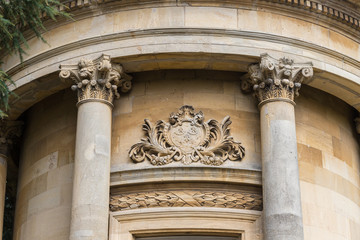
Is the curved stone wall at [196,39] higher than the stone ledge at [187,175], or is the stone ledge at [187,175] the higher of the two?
the curved stone wall at [196,39]

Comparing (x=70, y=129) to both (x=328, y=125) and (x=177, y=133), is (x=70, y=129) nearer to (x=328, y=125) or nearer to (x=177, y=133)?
(x=177, y=133)

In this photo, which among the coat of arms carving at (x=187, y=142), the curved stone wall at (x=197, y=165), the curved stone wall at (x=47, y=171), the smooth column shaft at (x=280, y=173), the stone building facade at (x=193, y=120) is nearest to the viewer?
the smooth column shaft at (x=280, y=173)

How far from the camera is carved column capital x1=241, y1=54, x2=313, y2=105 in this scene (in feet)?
77.7

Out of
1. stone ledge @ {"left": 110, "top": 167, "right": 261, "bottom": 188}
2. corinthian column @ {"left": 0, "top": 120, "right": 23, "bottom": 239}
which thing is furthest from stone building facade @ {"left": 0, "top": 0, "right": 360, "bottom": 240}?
corinthian column @ {"left": 0, "top": 120, "right": 23, "bottom": 239}

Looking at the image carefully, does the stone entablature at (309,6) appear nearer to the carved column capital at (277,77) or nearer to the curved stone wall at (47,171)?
the carved column capital at (277,77)

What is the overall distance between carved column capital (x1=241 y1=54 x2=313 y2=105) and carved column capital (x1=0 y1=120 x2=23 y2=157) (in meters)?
7.44

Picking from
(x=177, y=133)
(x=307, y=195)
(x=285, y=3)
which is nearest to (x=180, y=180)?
(x=177, y=133)

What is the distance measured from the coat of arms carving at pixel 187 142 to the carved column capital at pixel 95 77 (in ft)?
4.42

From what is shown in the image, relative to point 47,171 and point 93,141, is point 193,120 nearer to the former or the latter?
point 93,141

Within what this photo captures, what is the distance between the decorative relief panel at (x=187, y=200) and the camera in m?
23.3

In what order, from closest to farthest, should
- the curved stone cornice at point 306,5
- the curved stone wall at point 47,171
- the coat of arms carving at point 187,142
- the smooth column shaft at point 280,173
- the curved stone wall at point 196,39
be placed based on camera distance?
the smooth column shaft at point 280,173
the coat of arms carving at point 187,142
the curved stone wall at point 196,39
the curved stone wall at point 47,171
the curved stone cornice at point 306,5

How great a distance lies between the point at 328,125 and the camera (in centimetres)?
2562

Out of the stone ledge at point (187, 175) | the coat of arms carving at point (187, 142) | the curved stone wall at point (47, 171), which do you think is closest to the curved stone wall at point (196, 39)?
the curved stone wall at point (47, 171)

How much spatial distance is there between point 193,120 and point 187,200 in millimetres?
2253
